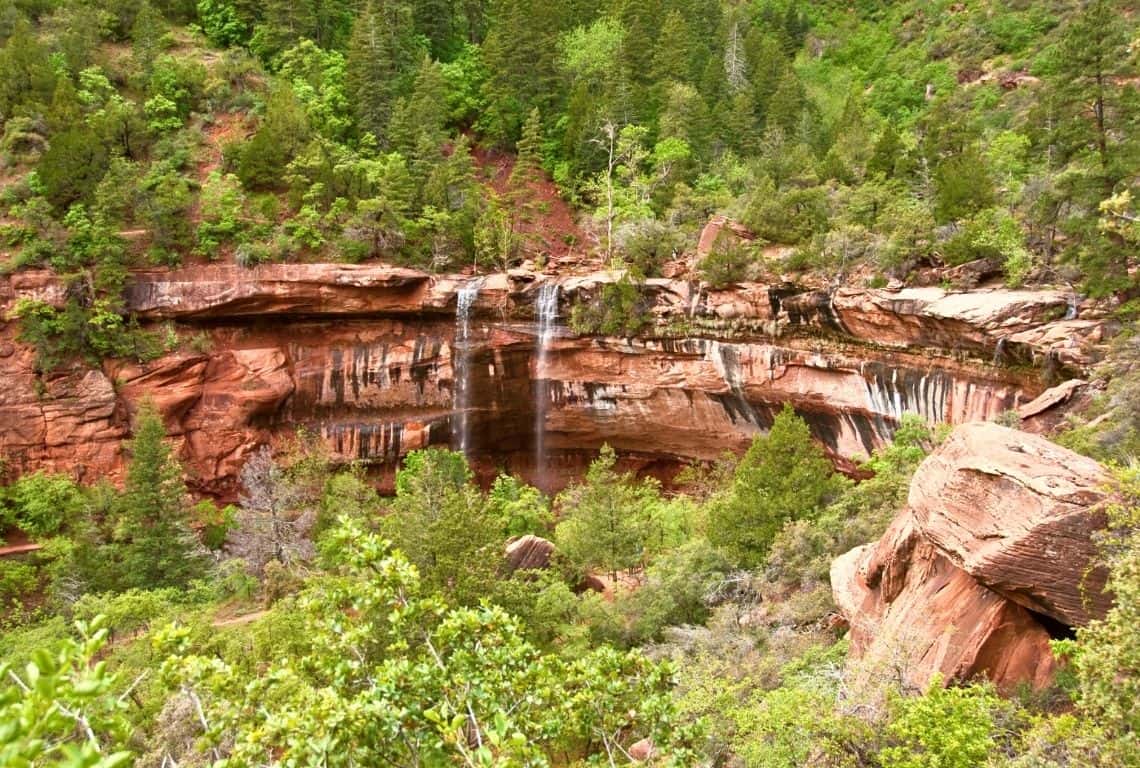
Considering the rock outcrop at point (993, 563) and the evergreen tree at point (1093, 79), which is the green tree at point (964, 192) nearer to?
the evergreen tree at point (1093, 79)

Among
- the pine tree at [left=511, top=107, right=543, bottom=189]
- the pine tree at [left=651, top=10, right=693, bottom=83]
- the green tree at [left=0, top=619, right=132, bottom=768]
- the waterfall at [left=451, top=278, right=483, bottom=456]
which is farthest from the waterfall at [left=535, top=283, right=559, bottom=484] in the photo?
the green tree at [left=0, top=619, right=132, bottom=768]

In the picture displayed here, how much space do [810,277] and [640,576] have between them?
39.4 feet

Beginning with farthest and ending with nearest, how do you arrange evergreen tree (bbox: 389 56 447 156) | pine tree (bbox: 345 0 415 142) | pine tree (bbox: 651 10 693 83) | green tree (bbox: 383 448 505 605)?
pine tree (bbox: 651 10 693 83)
pine tree (bbox: 345 0 415 142)
evergreen tree (bbox: 389 56 447 156)
green tree (bbox: 383 448 505 605)

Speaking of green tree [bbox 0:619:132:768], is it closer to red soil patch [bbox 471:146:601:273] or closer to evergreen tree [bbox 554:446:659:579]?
evergreen tree [bbox 554:446:659:579]

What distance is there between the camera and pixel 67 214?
27.2m

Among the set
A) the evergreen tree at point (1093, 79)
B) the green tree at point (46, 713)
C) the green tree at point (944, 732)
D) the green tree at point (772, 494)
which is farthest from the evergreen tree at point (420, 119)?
the green tree at point (46, 713)

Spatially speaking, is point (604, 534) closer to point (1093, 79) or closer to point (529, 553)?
point (529, 553)

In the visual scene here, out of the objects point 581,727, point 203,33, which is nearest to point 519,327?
point 581,727

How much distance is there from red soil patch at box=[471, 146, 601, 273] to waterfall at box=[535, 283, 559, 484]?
2247 millimetres

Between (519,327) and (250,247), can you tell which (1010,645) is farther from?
(250,247)

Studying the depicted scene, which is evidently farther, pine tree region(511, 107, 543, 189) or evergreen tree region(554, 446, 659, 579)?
pine tree region(511, 107, 543, 189)

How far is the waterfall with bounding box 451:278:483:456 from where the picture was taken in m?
28.5

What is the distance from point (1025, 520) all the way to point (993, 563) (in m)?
0.64

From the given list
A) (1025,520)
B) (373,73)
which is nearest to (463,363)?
(373,73)
